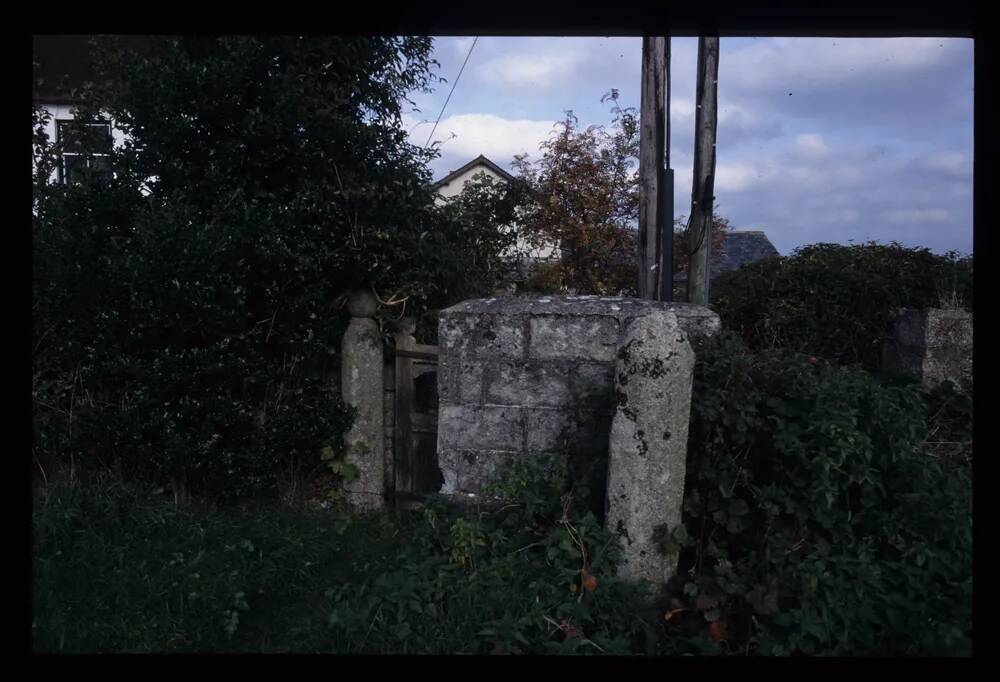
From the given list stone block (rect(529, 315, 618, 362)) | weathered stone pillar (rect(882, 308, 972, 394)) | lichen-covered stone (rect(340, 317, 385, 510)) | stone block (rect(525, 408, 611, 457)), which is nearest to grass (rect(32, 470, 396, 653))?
lichen-covered stone (rect(340, 317, 385, 510))

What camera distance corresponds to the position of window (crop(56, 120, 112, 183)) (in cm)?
494

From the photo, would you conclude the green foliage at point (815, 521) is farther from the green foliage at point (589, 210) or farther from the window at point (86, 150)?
the green foliage at point (589, 210)

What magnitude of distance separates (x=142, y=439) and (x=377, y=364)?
65.0 inches

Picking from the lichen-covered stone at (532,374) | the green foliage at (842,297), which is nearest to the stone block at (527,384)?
the lichen-covered stone at (532,374)

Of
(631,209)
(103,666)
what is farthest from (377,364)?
(631,209)

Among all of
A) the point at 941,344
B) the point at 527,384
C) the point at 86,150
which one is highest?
the point at 86,150

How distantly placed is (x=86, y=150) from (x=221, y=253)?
5.04 ft

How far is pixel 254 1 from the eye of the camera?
189 centimetres

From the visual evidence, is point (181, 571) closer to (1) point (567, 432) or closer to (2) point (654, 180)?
(1) point (567, 432)

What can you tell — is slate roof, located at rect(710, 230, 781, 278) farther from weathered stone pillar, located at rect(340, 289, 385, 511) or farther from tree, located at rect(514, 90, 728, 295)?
weathered stone pillar, located at rect(340, 289, 385, 511)

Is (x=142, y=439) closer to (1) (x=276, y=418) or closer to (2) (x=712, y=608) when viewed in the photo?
(1) (x=276, y=418)

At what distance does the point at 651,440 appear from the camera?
3.09 metres

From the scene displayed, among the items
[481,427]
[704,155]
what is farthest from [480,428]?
[704,155]

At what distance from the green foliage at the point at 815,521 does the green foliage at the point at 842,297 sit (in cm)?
393
